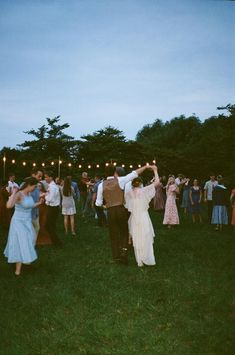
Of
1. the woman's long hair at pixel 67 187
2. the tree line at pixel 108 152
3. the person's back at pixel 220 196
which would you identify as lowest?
the person's back at pixel 220 196

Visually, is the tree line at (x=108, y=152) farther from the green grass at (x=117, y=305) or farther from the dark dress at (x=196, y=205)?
the green grass at (x=117, y=305)

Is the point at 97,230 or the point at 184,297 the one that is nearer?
the point at 184,297

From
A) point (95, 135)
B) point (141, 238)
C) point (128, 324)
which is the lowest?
point (128, 324)

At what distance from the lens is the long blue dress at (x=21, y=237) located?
26.3ft

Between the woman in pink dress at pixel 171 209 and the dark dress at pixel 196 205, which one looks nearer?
the woman in pink dress at pixel 171 209

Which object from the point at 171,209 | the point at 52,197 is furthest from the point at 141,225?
the point at 171,209

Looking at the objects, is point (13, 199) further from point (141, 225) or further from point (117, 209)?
point (141, 225)

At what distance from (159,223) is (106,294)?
35.0 ft

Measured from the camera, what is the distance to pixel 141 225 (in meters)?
9.01

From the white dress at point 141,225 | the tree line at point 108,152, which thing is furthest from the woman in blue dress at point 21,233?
the tree line at point 108,152

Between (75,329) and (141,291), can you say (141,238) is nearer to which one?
(141,291)

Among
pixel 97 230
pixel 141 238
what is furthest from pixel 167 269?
pixel 97 230

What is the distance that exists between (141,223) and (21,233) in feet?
7.88

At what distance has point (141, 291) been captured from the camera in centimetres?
691
